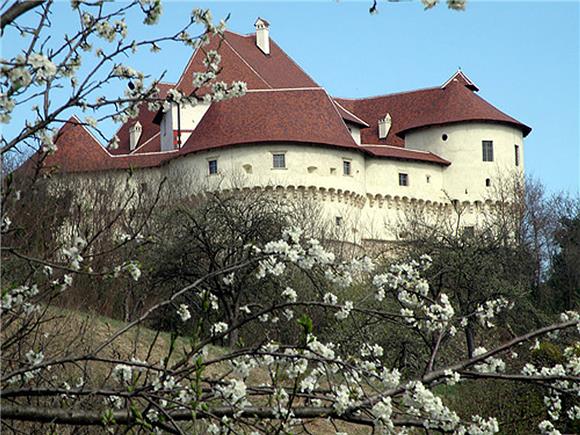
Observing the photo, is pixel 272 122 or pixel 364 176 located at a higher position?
pixel 272 122

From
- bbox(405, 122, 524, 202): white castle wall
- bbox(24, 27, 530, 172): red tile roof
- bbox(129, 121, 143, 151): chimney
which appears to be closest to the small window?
bbox(24, 27, 530, 172): red tile roof

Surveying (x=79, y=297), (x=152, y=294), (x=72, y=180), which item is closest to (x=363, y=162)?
(x=72, y=180)

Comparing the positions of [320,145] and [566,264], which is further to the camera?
[320,145]

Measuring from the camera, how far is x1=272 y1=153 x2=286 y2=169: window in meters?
45.9

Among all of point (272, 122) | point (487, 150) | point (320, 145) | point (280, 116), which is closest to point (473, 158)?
point (487, 150)

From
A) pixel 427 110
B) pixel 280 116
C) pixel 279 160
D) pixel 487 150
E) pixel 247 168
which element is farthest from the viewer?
pixel 427 110

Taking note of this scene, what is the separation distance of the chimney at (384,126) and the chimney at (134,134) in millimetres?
10267

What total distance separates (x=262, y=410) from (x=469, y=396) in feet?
38.0

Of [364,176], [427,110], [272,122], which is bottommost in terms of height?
[364,176]

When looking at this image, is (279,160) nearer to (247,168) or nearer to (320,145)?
(247,168)

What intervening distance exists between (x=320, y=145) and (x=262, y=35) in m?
10.7

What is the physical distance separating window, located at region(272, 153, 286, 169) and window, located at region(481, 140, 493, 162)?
917cm

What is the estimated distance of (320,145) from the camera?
46.2 meters

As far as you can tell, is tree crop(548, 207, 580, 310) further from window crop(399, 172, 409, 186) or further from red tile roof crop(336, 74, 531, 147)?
red tile roof crop(336, 74, 531, 147)
